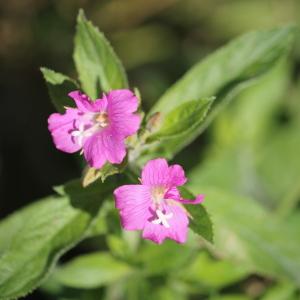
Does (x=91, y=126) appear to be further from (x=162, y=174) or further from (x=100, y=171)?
(x=162, y=174)

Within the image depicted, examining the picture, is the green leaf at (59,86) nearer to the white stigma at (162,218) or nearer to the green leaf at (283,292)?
the white stigma at (162,218)

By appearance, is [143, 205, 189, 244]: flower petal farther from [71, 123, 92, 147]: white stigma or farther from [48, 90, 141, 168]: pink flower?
[71, 123, 92, 147]: white stigma

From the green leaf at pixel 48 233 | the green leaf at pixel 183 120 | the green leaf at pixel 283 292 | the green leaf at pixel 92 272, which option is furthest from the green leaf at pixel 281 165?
the green leaf at pixel 48 233

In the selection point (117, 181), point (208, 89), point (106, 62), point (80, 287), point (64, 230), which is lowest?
point (80, 287)

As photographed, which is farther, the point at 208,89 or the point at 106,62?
the point at 208,89

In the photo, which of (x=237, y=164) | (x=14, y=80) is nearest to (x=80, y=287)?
(x=237, y=164)

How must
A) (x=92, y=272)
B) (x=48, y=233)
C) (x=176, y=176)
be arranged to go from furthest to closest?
(x=92, y=272) → (x=48, y=233) → (x=176, y=176)

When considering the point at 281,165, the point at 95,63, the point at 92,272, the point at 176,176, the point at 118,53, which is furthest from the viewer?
the point at 118,53

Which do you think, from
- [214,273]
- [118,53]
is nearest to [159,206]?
[214,273]

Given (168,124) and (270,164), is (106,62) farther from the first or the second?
(270,164)
